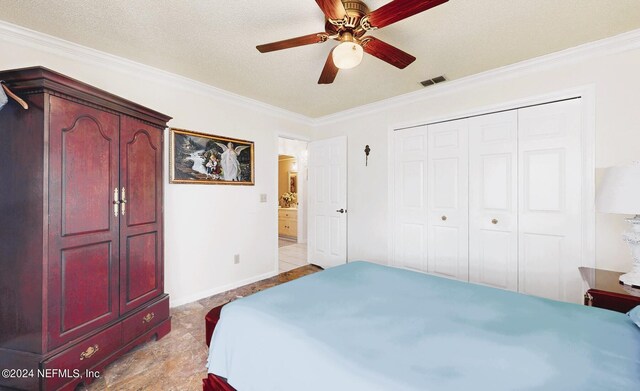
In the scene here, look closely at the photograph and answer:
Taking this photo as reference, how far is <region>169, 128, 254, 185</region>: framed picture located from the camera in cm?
292

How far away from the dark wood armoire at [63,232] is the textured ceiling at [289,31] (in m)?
0.66

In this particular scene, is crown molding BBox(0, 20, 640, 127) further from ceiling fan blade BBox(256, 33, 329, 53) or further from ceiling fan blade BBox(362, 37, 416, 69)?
ceiling fan blade BBox(256, 33, 329, 53)

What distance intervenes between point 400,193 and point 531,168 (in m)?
1.39

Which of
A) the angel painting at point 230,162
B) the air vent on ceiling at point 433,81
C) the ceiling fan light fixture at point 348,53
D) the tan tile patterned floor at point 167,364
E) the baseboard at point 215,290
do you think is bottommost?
the tan tile patterned floor at point 167,364

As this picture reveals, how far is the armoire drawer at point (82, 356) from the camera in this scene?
1.53 m

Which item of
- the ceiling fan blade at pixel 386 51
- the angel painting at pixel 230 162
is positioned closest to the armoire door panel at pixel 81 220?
the angel painting at pixel 230 162

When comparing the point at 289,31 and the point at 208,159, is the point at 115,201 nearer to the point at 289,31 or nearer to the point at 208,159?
the point at 208,159

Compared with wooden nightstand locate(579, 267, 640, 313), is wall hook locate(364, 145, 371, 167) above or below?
above

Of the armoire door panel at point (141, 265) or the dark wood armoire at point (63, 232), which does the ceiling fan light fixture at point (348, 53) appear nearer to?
the dark wood armoire at point (63, 232)

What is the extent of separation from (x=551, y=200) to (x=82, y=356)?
3898mm

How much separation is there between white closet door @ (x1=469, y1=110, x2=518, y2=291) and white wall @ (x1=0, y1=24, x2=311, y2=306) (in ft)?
8.51

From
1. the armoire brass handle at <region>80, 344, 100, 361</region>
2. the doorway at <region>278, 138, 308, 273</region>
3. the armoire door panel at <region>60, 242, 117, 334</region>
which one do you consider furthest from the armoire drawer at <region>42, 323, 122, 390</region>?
the doorway at <region>278, 138, 308, 273</region>

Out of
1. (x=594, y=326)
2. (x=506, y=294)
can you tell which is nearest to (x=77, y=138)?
(x=506, y=294)

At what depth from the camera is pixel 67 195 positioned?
5.43ft
